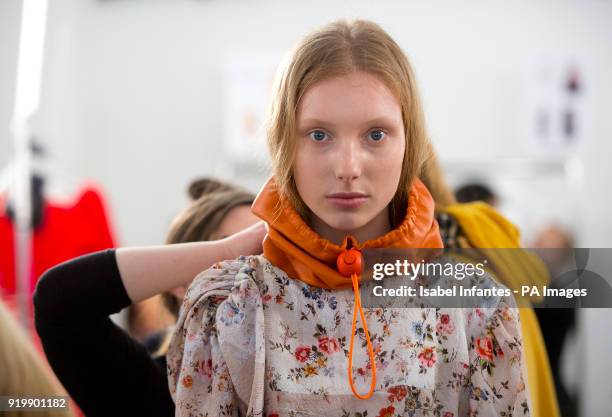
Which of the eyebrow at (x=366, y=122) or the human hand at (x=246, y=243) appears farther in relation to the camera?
the human hand at (x=246, y=243)

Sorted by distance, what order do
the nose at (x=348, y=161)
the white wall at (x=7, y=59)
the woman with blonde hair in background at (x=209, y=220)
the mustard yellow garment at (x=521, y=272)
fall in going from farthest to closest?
the white wall at (x=7, y=59) < the woman with blonde hair in background at (x=209, y=220) < the mustard yellow garment at (x=521, y=272) < the nose at (x=348, y=161)

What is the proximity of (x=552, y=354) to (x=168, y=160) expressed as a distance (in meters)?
2.06

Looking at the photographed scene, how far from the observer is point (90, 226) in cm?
191

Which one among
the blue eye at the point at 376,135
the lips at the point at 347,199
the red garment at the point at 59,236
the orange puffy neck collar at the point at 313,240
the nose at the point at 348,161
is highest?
the red garment at the point at 59,236

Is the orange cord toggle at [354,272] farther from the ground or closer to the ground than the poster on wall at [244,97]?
closer to the ground

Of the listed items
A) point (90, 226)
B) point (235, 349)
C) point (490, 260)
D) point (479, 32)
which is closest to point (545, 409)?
point (490, 260)

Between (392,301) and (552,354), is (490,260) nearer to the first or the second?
(392,301)

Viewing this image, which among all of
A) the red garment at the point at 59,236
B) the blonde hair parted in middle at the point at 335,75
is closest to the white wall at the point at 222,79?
the red garment at the point at 59,236

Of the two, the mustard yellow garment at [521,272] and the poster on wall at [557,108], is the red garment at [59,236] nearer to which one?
the mustard yellow garment at [521,272]

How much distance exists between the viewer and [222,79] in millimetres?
2930

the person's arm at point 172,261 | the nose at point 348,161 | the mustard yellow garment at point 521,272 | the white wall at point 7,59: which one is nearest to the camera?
the nose at point 348,161

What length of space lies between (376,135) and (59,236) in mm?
1389

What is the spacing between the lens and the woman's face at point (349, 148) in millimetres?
700

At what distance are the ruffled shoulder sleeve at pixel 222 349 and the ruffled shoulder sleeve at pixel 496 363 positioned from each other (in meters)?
0.25
